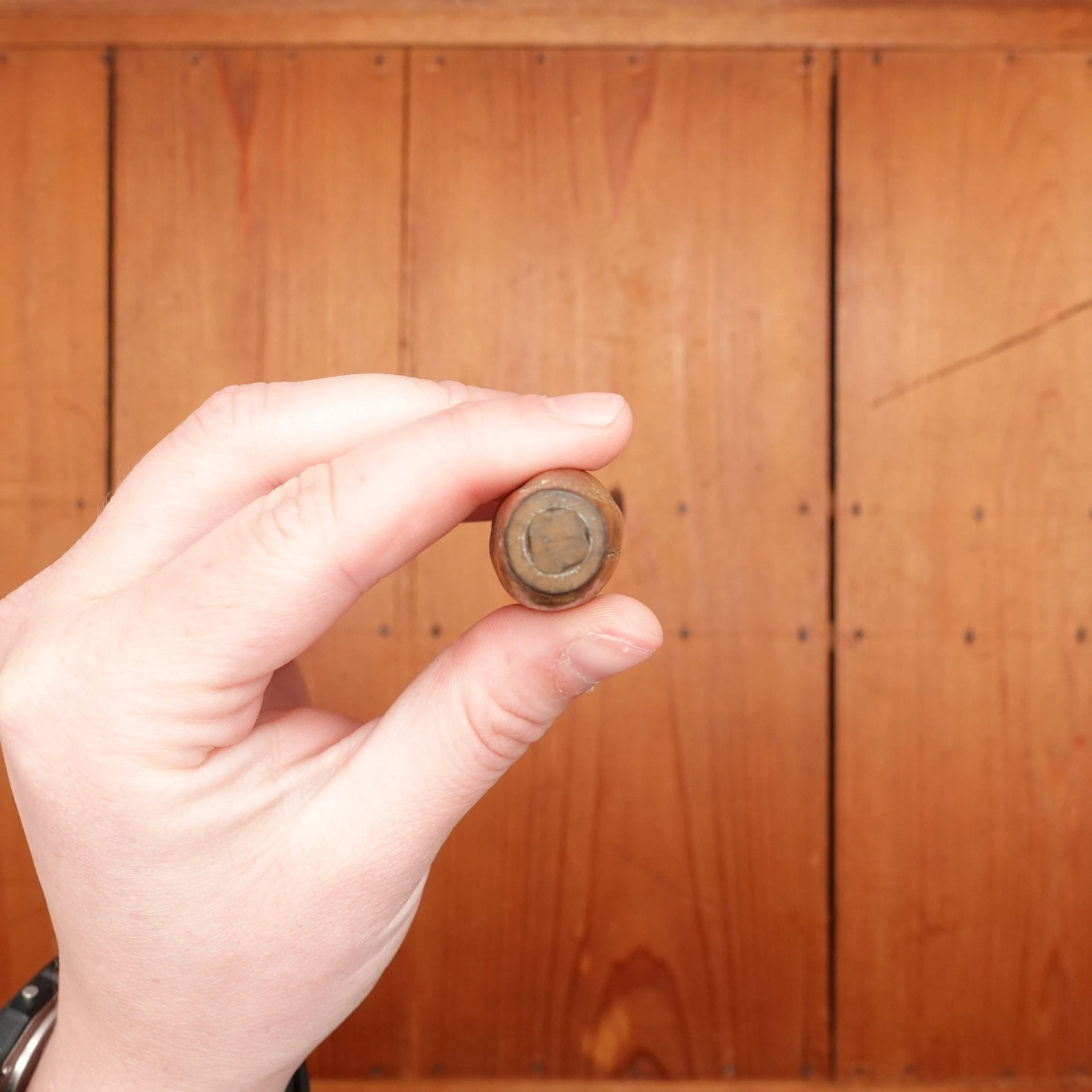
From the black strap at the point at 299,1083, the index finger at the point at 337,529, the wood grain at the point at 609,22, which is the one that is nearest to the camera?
the index finger at the point at 337,529

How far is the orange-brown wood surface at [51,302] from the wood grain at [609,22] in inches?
4.7

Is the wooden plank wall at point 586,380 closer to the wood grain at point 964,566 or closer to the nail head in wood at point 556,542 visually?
the wood grain at point 964,566

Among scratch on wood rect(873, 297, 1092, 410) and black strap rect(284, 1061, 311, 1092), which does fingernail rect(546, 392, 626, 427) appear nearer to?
black strap rect(284, 1061, 311, 1092)

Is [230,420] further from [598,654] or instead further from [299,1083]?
[299,1083]

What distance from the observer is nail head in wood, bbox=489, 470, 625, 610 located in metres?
0.39

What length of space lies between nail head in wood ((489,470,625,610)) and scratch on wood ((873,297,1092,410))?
2.98 ft

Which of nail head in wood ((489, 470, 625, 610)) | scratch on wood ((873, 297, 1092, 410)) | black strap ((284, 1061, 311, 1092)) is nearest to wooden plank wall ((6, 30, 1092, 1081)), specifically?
scratch on wood ((873, 297, 1092, 410))

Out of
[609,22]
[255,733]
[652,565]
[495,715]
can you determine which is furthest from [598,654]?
[609,22]

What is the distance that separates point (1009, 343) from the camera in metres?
1.15

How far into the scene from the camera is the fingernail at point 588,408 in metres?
0.41

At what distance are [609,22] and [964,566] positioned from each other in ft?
3.12

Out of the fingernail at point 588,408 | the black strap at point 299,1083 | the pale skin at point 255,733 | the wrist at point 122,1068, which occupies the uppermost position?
the fingernail at point 588,408

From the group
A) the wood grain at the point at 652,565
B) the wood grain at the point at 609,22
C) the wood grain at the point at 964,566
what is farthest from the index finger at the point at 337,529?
the wood grain at the point at 609,22

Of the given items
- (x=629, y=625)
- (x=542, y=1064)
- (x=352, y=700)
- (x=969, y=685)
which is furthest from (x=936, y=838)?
(x=629, y=625)
